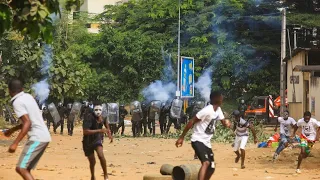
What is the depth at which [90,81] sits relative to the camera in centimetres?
4991

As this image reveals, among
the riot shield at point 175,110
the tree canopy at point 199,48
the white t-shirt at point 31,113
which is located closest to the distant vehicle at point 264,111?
the tree canopy at point 199,48

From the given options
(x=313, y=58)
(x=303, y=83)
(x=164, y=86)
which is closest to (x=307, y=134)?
(x=303, y=83)

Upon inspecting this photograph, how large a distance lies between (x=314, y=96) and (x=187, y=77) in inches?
317

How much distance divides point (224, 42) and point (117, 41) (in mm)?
7300

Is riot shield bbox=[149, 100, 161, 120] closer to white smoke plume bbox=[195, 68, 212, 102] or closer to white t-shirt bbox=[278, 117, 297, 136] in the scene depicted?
white t-shirt bbox=[278, 117, 297, 136]

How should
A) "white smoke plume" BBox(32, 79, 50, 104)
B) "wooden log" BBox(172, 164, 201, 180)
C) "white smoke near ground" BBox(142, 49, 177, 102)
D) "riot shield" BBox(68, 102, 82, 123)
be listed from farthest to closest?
1. "white smoke near ground" BBox(142, 49, 177, 102)
2. "white smoke plume" BBox(32, 79, 50, 104)
3. "riot shield" BBox(68, 102, 82, 123)
4. "wooden log" BBox(172, 164, 201, 180)

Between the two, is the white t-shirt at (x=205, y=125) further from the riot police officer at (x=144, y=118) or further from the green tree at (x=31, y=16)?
the riot police officer at (x=144, y=118)

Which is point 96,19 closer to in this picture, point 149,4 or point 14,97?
point 149,4

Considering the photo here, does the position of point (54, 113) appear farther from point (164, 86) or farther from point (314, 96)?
point (164, 86)

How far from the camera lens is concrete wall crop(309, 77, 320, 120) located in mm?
31806

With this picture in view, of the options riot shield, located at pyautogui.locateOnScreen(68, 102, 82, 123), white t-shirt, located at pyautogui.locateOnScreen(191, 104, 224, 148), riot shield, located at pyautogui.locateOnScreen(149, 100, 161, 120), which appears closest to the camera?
white t-shirt, located at pyautogui.locateOnScreen(191, 104, 224, 148)

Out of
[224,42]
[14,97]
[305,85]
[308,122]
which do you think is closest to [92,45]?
[224,42]

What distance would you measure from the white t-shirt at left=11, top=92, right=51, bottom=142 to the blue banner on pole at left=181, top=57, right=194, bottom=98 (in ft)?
93.9

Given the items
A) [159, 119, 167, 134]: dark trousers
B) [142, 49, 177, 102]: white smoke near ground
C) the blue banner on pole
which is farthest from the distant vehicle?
[159, 119, 167, 134]: dark trousers
